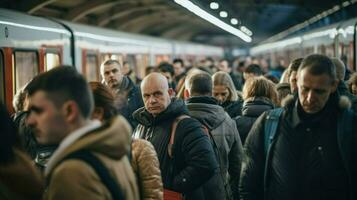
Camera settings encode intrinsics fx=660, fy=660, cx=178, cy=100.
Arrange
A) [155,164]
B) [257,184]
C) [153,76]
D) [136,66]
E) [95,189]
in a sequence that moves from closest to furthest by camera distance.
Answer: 1. [95,189]
2. [155,164]
3. [257,184]
4. [153,76]
5. [136,66]

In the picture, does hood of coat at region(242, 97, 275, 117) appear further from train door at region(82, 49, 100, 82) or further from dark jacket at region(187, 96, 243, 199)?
train door at region(82, 49, 100, 82)

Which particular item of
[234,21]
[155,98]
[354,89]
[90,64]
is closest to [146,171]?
[155,98]

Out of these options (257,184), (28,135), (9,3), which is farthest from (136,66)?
(257,184)

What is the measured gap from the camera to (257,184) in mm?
3826

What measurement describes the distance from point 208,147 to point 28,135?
4.69ft

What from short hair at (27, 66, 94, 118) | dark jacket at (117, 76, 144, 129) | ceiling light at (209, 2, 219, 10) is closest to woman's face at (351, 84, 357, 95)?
dark jacket at (117, 76, 144, 129)

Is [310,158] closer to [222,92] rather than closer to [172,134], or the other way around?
[172,134]

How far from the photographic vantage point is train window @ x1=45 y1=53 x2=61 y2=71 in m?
8.87

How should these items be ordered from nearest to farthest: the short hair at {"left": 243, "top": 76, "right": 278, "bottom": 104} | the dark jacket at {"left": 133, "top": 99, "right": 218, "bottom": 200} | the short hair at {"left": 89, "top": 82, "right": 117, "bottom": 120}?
1. the short hair at {"left": 89, "top": 82, "right": 117, "bottom": 120}
2. the dark jacket at {"left": 133, "top": 99, "right": 218, "bottom": 200}
3. the short hair at {"left": 243, "top": 76, "right": 278, "bottom": 104}

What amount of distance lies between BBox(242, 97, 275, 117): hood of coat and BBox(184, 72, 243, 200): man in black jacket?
17.7 inches

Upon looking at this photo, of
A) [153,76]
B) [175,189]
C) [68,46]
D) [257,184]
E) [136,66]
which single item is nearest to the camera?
[257,184]

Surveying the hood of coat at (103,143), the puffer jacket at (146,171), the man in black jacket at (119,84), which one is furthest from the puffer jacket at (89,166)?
the man in black jacket at (119,84)

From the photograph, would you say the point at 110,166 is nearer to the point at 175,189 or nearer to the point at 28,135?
the point at 175,189

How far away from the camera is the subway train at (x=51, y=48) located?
7219 mm
